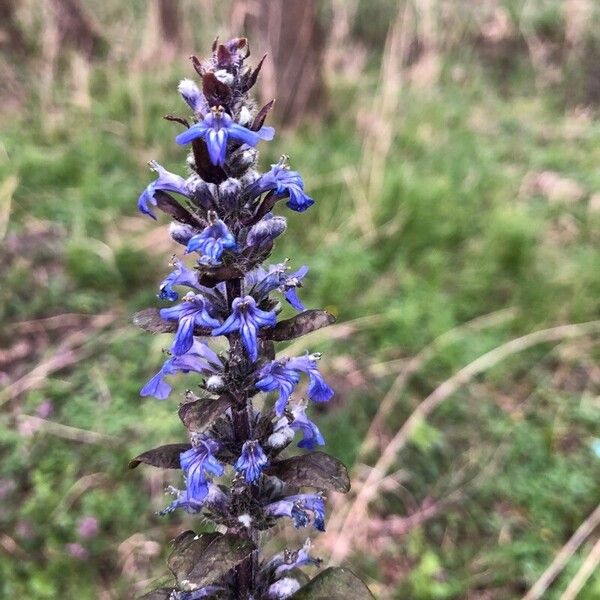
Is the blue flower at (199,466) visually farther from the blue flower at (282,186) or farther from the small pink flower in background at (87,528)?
the small pink flower in background at (87,528)

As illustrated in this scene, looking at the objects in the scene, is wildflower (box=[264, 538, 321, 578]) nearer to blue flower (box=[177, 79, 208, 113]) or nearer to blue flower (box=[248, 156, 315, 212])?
blue flower (box=[248, 156, 315, 212])

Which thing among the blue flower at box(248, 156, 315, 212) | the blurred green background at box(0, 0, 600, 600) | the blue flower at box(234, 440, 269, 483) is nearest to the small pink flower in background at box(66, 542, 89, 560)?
the blurred green background at box(0, 0, 600, 600)

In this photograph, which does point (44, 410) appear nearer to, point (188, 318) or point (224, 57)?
point (188, 318)

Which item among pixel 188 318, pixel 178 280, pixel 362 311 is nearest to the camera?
pixel 188 318

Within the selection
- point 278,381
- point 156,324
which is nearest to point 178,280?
point 156,324

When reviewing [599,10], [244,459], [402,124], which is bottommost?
[244,459]

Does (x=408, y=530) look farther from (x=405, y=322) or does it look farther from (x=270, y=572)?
(x=270, y=572)

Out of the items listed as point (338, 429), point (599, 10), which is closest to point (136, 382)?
point (338, 429)
